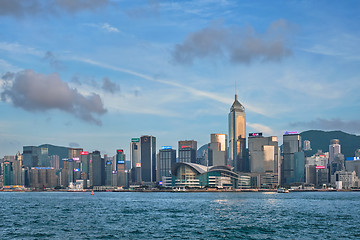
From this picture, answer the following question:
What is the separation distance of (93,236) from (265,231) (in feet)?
89.9

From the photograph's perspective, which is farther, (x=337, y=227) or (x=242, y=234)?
(x=337, y=227)

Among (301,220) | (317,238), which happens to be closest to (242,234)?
(317,238)

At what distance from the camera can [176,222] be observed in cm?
9419

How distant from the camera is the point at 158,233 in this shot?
3022 inches

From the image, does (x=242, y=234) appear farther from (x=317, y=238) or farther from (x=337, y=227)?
(x=337, y=227)

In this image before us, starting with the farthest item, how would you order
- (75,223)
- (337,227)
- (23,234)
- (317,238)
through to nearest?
(75,223), (337,227), (23,234), (317,238)

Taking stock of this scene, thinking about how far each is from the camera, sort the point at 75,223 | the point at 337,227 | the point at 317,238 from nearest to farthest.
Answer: the point at 317,238, the point at 337,227, the point at 75,223

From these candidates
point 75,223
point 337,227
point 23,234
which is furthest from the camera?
point 75,223

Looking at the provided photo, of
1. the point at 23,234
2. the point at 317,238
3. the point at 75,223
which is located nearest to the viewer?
the point at 317,238

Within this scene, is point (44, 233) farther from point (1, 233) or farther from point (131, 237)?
point (131, 237)

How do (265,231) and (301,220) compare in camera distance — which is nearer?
(265,231)

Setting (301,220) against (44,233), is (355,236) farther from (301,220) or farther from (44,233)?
(44,233)

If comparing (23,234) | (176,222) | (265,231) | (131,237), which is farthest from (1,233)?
(265,231)

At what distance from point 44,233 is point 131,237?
1510cm
